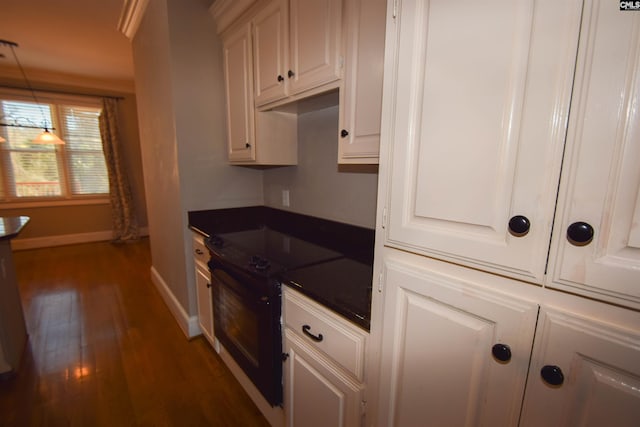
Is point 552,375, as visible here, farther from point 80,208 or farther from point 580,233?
point 80,208

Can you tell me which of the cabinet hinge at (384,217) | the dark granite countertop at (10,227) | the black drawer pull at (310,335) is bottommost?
the black drawer pull at (310,335)

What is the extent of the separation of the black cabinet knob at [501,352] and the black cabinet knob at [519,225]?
0.23 meters

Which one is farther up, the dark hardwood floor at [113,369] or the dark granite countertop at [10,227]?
the dark granite countertop at [10,227]

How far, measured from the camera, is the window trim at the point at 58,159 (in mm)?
4273

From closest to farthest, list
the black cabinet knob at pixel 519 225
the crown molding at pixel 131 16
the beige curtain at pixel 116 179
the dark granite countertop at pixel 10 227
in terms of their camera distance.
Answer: the black cabinet knob at pixel 519 225
the dark granite countertop at pixel 10 227
the crown molding at pixel 131 16
the beige curtain at pixel 116 179

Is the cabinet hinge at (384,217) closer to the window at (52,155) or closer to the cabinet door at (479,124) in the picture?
the cabinet door at (479,124)

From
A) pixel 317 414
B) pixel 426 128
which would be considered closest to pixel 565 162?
pixel 426 128

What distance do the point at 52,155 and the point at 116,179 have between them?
37.2 inches

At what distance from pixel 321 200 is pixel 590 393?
1539 mm

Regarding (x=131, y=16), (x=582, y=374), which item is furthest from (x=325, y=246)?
(x=131, y=16)

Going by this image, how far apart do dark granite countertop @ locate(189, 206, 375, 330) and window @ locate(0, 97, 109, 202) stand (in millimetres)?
4219

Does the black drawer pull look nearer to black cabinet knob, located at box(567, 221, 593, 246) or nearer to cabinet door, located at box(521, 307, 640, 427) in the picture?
cabinet door, located at box(521, 307, 640, 427)

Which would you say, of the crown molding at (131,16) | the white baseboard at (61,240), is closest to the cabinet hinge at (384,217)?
the crown molding at (131,16)

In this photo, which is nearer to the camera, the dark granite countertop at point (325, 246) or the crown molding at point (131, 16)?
the dark granite countertop at point (325, 246)
